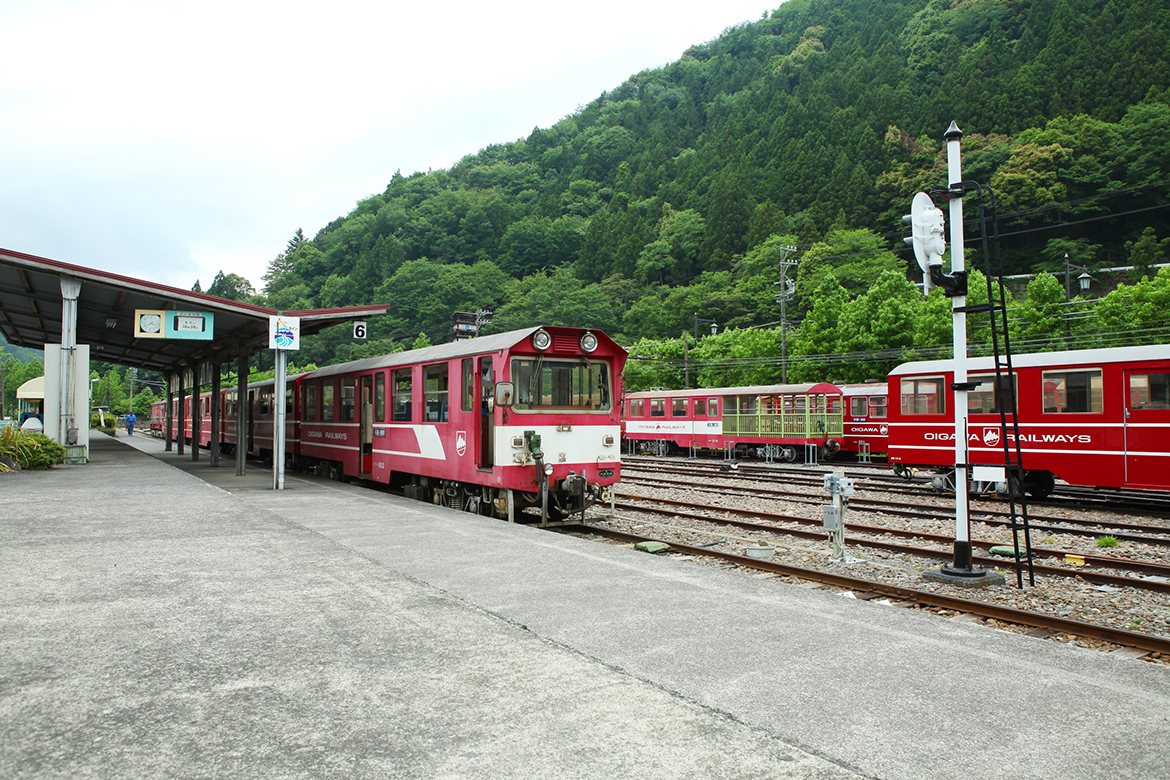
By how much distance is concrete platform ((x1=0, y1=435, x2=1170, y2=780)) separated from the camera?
10.4 ft

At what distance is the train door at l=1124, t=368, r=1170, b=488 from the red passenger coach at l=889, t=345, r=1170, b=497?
0.04 ft

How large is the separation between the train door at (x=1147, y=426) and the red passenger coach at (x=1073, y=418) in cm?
1

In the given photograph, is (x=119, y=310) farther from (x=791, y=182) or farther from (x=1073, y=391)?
(x=791, y=182)

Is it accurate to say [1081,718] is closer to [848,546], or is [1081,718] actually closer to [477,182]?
[848,546]

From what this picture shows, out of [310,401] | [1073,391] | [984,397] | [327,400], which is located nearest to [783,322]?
[984,397]

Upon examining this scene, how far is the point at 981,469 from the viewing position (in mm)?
7422

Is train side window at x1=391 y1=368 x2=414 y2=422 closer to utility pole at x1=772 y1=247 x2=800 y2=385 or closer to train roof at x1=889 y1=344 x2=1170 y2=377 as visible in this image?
train roof at x1=889 y1=344 x2=1170 y2=377

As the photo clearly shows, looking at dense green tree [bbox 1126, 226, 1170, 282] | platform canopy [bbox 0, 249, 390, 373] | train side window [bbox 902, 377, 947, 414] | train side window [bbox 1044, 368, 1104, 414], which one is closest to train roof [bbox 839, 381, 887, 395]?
train side window [bbox 902, 377, 947, 414]

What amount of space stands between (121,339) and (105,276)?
393 inches

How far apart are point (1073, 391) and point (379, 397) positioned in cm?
1291

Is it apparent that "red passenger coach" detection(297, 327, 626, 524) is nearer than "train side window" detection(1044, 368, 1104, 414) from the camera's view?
Yes

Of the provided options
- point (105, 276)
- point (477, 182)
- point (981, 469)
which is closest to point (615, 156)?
point (477, 182)

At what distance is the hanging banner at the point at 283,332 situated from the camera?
14.8 meters

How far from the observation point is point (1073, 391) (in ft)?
45.3
